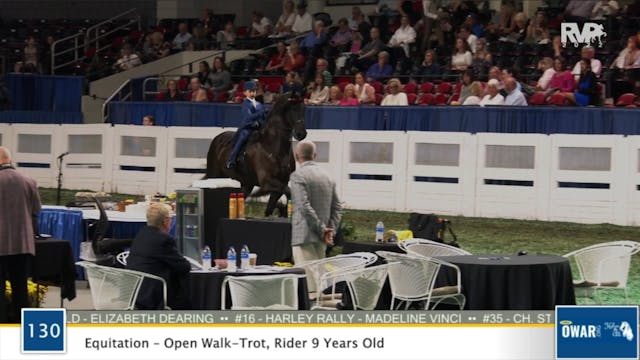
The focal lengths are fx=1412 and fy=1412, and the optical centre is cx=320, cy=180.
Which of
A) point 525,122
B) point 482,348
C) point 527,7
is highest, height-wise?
point 527,7

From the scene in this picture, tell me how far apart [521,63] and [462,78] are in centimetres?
170

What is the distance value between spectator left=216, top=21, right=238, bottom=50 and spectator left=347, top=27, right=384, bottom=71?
231 inches

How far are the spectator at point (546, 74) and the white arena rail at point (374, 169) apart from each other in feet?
8.06

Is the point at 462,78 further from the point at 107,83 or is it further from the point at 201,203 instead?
the point at 107,83

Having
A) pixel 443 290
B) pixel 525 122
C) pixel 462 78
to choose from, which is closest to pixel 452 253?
pixel 443 290

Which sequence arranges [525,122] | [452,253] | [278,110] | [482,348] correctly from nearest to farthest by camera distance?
[482,348]
[452,253]
[278,110]
[525,122]

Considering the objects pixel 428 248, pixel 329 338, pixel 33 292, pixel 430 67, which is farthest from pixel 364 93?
pixel 329 338

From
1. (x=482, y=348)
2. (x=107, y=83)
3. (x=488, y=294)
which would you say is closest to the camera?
Answer: (x=482, y=348)

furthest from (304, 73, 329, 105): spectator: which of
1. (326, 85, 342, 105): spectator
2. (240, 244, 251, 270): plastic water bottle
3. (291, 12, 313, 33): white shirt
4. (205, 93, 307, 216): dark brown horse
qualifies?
(240, 244, 251, 270): plastic water bottle

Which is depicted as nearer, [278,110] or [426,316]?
[426,316]

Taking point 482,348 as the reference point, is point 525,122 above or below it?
above

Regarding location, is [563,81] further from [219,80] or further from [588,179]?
[219,80]

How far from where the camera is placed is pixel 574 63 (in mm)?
24391

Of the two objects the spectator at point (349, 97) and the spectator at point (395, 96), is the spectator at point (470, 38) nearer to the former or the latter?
the spectator at point (395, 96)
